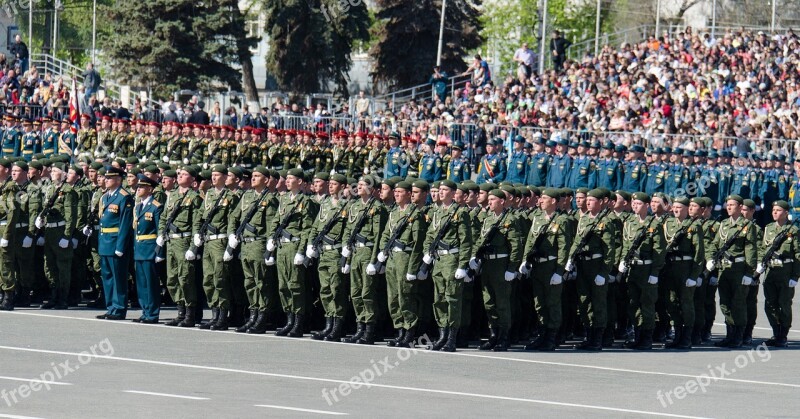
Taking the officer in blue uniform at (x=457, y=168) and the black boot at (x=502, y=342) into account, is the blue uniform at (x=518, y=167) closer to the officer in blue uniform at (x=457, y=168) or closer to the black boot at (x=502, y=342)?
the officer in blue uniform at (x=457, y=168)

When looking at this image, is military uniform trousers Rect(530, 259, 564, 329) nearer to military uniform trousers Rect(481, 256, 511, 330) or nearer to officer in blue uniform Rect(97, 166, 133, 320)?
military uniform trousers Rect(481, 256, 511, 330)

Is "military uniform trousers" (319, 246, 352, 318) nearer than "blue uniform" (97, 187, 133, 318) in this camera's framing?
Yes

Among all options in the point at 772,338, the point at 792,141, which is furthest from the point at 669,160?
the point at 772,338

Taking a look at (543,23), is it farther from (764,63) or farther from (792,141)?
(792,141)

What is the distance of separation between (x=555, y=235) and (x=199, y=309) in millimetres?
4204

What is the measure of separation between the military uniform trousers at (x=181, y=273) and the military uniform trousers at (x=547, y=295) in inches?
151

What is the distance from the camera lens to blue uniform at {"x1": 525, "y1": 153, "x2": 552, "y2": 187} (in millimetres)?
29625

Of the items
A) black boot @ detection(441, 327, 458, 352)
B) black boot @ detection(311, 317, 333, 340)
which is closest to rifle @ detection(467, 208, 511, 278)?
black boot @ detection(441, 327, 458, 352)

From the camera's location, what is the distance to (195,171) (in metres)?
17.4

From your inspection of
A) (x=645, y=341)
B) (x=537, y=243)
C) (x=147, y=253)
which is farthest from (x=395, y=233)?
(x=645, y=341)

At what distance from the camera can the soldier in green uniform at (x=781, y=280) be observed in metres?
17.3

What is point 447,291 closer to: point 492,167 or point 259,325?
point 259,325

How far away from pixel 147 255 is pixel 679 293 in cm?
611

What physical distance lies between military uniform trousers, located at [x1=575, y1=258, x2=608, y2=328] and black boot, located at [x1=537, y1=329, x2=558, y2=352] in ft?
1.51
